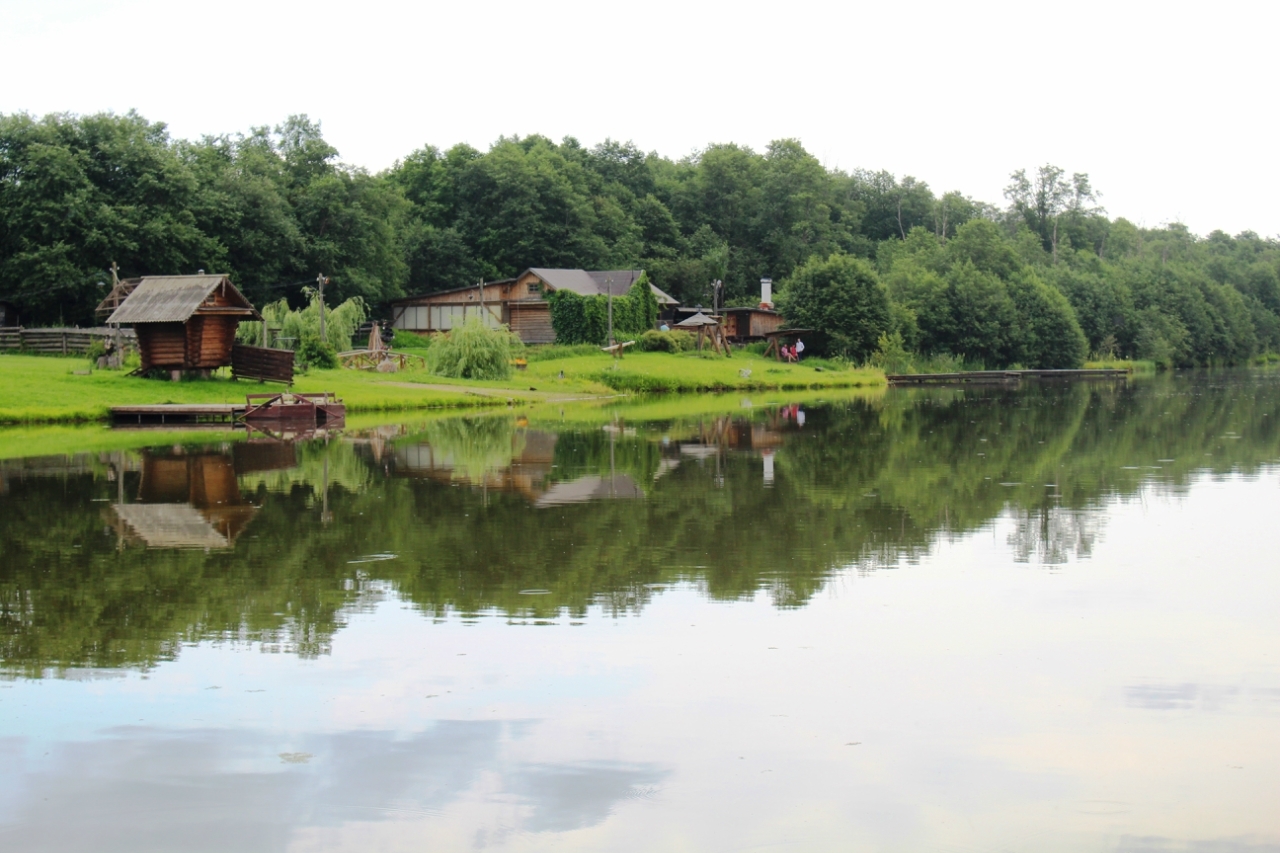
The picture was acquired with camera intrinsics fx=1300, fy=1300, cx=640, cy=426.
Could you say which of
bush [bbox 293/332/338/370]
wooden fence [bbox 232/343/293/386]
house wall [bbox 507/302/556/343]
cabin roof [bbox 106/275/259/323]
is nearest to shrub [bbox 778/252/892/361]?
house wall [bbox 507/302/556/343]

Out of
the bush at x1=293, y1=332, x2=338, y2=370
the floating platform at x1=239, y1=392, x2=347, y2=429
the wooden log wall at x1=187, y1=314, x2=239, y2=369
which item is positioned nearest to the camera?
the floating platform at x1=239, y1=392, x2=347, y2=429

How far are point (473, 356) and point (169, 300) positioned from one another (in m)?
15.2

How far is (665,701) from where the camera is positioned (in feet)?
30.9

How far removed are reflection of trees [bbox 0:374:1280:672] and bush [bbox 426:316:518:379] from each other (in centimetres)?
2351

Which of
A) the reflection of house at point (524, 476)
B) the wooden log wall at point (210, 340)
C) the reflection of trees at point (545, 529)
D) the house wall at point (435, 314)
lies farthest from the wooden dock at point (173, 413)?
the house wall at point (435, 314)

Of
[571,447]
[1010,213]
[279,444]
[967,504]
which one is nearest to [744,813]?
[967,504]

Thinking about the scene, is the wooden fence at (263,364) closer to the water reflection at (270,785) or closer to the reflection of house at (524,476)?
the reflection of house at (524,476)

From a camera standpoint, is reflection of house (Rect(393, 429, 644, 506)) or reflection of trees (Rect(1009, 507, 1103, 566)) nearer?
reflection of trees (Rect(1009, 507, 1103, 566))

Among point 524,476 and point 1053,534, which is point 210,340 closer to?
point 524,476

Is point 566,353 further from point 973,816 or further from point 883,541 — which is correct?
point 973,816

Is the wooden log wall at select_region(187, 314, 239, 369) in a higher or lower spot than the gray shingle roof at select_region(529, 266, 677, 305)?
lower

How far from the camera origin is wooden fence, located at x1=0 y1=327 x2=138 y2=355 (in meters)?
58.5

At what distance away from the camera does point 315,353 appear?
184 feet

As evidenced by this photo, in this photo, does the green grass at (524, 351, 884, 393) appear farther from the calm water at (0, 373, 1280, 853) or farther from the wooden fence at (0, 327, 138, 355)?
the calm water at (0, 373, 1280, 853)
